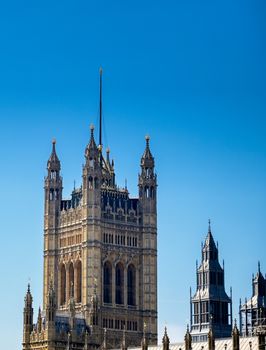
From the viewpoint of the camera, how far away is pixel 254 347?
138m

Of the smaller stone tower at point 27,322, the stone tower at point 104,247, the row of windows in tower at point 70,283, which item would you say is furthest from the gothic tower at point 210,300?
the smaller stone tower at point 27,322

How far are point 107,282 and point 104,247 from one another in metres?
4.56

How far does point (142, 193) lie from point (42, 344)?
28.7 meters

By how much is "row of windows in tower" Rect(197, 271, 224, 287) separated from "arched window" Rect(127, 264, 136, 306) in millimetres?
11679

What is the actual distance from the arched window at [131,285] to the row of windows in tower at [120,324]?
2.88m

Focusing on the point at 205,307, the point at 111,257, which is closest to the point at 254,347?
the point at 205,307

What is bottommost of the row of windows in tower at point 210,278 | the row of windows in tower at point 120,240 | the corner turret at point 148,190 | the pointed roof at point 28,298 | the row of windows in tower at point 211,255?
the pointed roof at point 28,298

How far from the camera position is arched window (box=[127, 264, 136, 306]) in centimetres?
18462

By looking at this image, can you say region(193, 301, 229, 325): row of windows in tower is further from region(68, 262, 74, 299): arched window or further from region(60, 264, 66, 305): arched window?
region(60, 264, 66, 305): arched window

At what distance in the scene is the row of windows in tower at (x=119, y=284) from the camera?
18288 cm

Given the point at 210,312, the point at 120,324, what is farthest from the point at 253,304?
the point at 120,324

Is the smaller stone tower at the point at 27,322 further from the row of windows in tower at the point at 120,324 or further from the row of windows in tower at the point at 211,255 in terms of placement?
the row of windows in tower at the point at 211,255

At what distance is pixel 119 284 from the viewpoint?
185 metres

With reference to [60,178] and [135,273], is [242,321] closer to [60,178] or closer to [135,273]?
[135,273]
